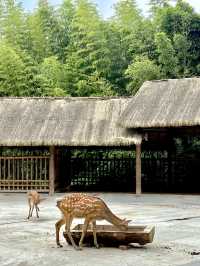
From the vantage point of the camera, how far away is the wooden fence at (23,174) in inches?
798

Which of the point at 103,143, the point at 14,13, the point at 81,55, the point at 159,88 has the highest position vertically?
the point at 14,13

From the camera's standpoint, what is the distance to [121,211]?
1437cm

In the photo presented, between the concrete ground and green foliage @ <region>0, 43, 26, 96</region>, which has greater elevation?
green foliage @ <region>0, 43, 26, 96</region>

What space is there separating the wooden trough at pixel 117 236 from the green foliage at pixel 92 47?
1951cm

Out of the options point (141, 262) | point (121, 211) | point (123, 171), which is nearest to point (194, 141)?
point (123, 171)

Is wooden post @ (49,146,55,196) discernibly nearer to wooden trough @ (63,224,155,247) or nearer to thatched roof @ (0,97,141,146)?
thatched roof @ (0,97,141,146)

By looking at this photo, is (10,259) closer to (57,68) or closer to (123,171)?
(123,171)

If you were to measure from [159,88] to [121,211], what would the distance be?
22.9 ft

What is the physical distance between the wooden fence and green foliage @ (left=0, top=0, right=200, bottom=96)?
797 cm

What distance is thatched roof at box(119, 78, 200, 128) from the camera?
1814 cm

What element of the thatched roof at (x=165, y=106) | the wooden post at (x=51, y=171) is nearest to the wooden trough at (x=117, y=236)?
the thatched roof at (x=165, y=106)

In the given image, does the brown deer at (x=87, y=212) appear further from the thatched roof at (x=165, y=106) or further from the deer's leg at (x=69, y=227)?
the thatched roof at (x=165, y=106)

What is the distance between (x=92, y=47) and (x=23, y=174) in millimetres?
12147

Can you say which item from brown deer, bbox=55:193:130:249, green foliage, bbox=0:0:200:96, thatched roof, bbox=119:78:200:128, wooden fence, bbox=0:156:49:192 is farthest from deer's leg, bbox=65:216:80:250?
green foliage, bbox=0:0:200:96
